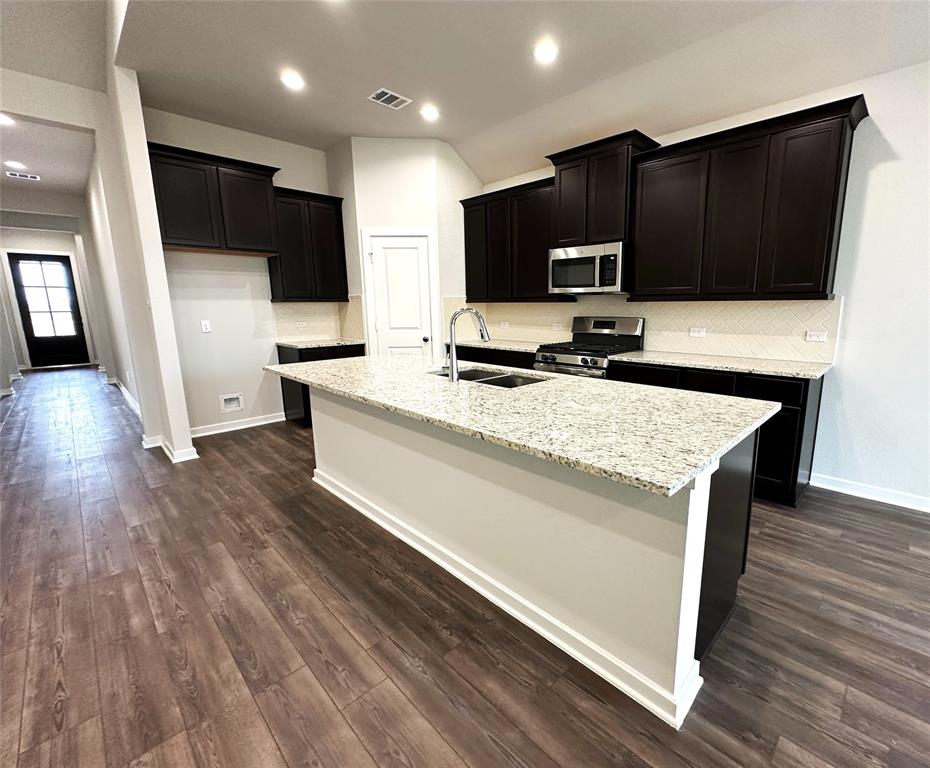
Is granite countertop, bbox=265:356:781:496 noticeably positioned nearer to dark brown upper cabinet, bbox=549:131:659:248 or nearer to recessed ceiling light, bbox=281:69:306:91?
dark brown upper cabinet, bbox=549:131:659:248

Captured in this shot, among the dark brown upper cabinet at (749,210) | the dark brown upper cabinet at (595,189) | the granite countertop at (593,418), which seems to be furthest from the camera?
the dark brown upper cabinet at (595,189)

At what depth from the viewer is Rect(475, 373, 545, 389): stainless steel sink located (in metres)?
2.48

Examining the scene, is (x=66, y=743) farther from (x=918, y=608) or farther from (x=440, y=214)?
(x=440, y=214)

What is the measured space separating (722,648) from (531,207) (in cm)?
381

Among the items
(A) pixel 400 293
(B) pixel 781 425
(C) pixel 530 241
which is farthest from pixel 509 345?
(B) pixel 781 425

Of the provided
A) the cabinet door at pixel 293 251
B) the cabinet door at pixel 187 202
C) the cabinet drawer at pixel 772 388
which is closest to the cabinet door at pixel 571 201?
the cabinet drawer at pixel 772 388

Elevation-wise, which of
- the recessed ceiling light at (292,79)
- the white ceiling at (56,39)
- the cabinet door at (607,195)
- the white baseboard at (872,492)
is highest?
the white ceiling at (56,39)

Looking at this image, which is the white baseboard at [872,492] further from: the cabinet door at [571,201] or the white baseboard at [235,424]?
the white baseboard at [235,424]

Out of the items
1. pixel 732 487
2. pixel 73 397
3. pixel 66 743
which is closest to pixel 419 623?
pixel 66 743

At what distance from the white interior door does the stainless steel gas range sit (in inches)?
58.8

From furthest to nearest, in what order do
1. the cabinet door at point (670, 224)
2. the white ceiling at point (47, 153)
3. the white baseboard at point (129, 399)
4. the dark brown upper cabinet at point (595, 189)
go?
the white baseboard at point (129, 399) → the white ceiling at point (47, 153) → the dark brown upper cabinet at point (595, 189) → the cabinet door at point (670, 224)

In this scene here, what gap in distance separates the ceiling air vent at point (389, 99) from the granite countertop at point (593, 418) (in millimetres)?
2609

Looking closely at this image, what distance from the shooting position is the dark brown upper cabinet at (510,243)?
4.18 m

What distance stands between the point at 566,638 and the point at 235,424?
421 cm
